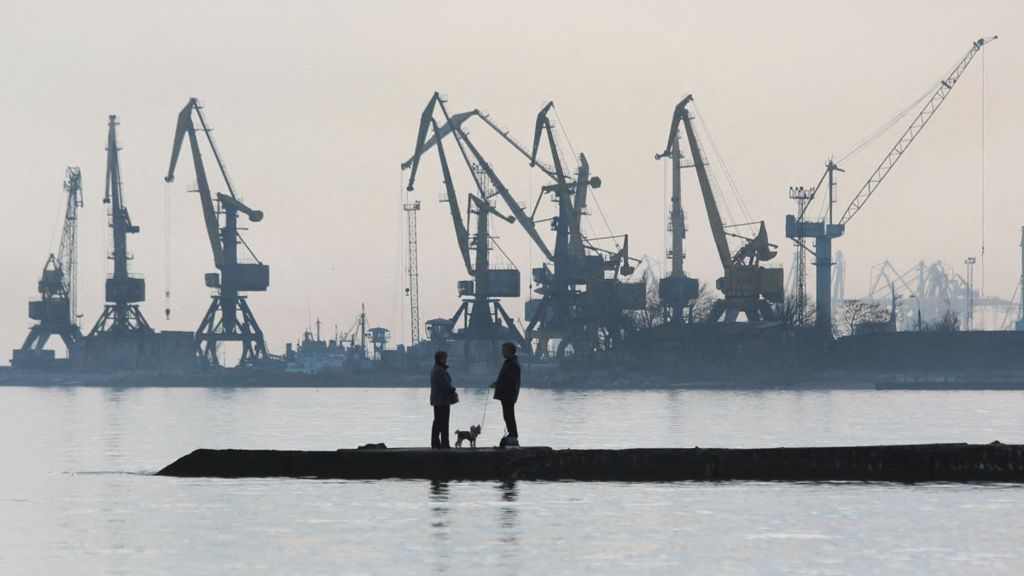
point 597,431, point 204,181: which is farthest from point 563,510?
point 204,181

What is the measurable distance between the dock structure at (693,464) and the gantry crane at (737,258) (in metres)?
142

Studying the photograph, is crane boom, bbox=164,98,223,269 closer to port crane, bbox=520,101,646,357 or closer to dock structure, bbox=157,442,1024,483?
port crane, bbox=520,101,646,357

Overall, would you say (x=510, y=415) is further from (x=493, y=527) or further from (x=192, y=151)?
(x=192, y=151)

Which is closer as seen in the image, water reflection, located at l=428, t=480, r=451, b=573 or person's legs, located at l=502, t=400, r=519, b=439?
water reflection, located at l=428, t=480, r=451, b=573

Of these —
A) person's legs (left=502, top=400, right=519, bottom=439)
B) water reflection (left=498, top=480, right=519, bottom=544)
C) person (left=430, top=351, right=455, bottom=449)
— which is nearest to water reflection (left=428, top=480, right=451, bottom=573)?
water reflection (left=498, top=480, right=519, bottom=544)

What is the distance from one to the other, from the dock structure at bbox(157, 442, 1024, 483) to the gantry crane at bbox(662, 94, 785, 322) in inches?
5604

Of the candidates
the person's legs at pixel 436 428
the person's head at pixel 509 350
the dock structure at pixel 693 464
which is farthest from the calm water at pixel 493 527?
the person's head at pixel 509 350

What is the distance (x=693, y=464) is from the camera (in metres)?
26.0

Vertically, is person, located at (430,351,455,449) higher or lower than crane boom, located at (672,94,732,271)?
lower

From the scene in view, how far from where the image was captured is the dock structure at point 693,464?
2542 cm

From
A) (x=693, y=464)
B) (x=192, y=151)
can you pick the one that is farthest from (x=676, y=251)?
(x=693, y=464)

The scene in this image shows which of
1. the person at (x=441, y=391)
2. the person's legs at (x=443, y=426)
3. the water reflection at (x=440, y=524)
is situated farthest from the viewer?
the person's legs at (x=443, y=426)

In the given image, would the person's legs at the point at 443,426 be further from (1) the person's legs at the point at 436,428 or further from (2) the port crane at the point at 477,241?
(2) the port crane at the point at 477,241

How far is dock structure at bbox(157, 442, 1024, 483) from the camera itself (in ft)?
83.4
